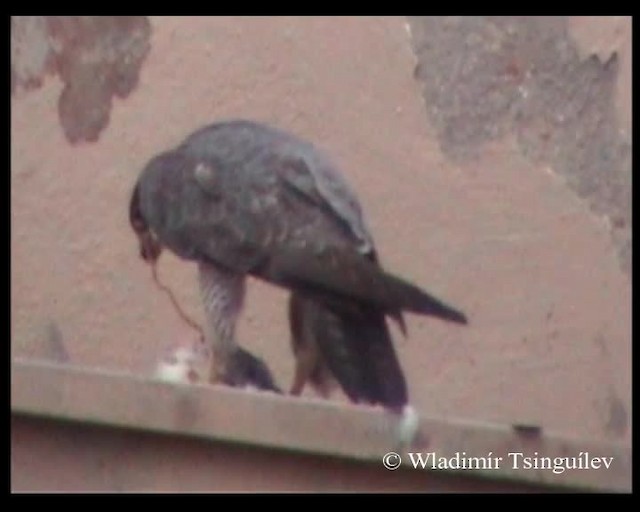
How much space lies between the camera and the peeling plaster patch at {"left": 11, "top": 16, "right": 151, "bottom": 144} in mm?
4270

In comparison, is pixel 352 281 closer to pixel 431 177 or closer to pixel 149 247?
pixel 431 177

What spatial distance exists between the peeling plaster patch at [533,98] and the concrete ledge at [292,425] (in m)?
0.93

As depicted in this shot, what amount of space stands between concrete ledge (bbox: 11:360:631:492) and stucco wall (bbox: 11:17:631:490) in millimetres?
809

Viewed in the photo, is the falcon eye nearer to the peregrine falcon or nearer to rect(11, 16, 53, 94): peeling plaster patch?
the peregrine falcon

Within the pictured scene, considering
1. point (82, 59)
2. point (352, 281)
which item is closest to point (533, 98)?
point (352, 281)

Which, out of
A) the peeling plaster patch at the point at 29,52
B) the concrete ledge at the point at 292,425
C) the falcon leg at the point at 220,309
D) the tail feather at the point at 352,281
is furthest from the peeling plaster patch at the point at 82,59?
the concrete ledge at the point at 292,425

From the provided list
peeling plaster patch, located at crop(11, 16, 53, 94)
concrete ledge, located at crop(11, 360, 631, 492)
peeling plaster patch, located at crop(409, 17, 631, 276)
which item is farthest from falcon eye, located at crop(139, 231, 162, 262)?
concrete ledge, located at crop(11, 360, 631, 492)

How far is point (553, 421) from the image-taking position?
12.6 ft

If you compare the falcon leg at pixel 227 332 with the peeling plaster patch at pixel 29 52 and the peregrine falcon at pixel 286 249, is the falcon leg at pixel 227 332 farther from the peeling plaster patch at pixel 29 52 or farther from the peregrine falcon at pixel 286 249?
the peeling plaster patch at pixel 29 52

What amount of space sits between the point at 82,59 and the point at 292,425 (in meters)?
1.55

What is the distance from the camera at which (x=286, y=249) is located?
153 inches

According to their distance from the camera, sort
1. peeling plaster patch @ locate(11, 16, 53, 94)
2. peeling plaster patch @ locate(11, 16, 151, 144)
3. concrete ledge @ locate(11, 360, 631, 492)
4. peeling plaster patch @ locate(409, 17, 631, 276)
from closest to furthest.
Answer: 1. concrete ledge @ locate(11, 360, 631, 492)
2. peeling plaster patch @ locate(409, 17, 631, 276)
3. peeling plaster patch @ locate(11, 16, 151, 144)
4. peeling plaster patch @ locate(11, 16, 53, 94)

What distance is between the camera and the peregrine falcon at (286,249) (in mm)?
3801
